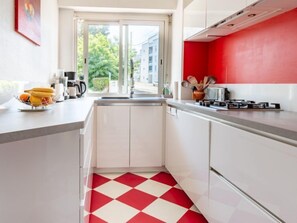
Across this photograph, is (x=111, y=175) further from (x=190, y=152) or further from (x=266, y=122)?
(x=266, y=122)

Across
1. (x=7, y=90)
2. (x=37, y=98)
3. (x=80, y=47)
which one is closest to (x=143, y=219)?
(x=37, y=98)

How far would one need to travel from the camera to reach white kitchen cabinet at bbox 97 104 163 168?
10.5 ft

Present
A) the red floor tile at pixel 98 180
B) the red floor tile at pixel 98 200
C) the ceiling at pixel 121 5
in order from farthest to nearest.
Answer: the ceiling at pixel 121 5
the red floor tile at pixel 98 180
the red floor tile at pixel 98 200

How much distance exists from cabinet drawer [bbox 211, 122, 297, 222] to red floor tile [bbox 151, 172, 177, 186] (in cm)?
130

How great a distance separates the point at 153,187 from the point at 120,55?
1.87m

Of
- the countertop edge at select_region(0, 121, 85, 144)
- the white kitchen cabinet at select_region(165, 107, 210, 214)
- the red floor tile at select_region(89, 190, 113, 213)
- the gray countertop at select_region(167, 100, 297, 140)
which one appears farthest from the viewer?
the red floor tile at select_region(89, 190, 113, 213)

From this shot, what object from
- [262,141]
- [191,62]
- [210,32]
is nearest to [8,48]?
[262,141]

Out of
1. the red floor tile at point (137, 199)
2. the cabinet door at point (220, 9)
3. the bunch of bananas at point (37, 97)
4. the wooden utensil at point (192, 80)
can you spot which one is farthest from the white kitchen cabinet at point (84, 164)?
the wooden utensil at point (192, 80)

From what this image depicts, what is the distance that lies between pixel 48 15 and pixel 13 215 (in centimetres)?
235

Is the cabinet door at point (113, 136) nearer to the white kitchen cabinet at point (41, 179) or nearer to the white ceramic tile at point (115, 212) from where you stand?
the white ceramic tile at point (115, 212)

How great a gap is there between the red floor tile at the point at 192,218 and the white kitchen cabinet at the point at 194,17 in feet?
5.36

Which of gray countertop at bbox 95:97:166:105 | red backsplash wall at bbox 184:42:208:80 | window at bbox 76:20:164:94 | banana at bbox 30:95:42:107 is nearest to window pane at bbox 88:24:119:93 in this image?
window at bbox 76:20:164:94

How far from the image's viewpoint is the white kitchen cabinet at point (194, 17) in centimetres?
256

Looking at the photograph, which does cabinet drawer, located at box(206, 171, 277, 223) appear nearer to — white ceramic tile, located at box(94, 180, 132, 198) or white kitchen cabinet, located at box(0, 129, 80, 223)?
white kitchen cabinet, located at box(0, 129, 80, 223)
